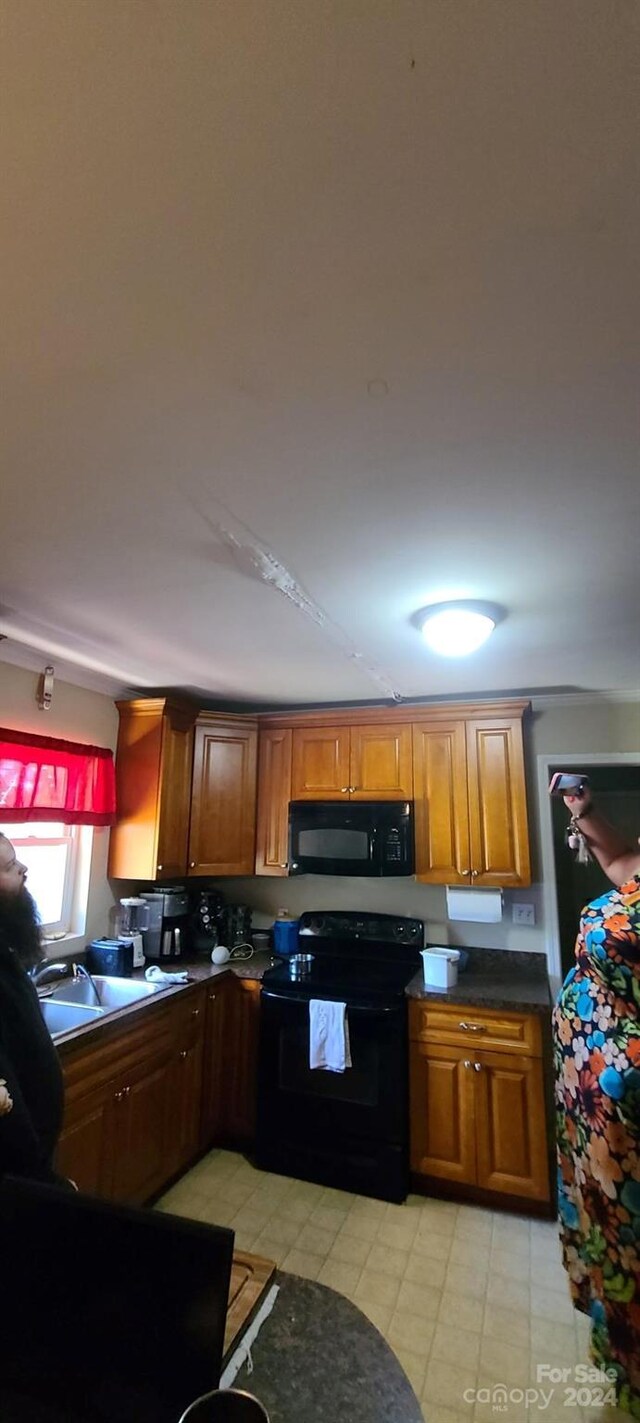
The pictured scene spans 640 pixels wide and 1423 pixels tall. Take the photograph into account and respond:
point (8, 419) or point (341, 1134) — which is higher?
point (8, 419)

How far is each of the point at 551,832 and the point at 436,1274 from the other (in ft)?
6.08

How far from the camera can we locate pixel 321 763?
3.45 m

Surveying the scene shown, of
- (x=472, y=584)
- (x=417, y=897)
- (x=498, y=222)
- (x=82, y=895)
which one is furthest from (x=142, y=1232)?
(x=417, y=897)

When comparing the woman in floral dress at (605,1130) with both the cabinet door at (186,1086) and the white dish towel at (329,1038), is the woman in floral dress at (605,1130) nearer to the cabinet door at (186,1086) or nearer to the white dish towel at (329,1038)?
the white dish towel at (329,1038)

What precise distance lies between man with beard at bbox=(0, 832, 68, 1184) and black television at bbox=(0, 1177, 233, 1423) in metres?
0.54

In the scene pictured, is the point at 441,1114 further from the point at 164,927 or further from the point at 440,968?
the point at 164,927

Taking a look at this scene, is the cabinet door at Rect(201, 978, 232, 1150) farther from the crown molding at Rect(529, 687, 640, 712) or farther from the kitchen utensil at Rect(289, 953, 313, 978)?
the crown molding at Rect(529, 687, 640, 712)

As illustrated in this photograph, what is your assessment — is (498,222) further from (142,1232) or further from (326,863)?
(326,863)

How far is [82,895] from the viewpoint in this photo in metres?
3.04

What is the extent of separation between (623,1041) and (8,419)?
2.04m

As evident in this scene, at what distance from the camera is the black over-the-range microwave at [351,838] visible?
3.13 metres

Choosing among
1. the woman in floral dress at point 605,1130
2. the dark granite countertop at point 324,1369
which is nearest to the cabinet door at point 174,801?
the woman in floral dress at point 605,1130

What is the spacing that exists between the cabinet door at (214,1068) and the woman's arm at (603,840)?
186 cm

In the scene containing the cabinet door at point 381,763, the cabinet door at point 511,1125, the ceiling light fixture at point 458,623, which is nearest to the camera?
the ceiling light fixture at point 458,623
